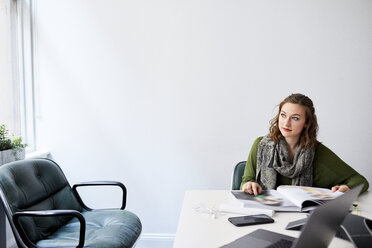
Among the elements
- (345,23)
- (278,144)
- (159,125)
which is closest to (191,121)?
(159,125)

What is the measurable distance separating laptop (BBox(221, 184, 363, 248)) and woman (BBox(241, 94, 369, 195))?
0.81m

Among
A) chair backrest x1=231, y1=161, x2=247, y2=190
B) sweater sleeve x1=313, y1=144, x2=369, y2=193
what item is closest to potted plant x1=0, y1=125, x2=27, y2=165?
chair backrest x1=231, y1=161, x2=247, y2=190

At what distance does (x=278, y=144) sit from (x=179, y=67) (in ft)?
3.91

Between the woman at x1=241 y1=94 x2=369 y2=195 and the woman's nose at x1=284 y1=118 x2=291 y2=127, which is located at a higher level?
the woman's nose at x1=284 y1=118 x2=291 y2=127

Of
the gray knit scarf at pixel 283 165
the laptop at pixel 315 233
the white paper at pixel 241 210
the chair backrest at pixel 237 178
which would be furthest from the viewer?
the chair backrest at pixel 237 178

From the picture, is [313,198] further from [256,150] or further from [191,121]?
[191,121]

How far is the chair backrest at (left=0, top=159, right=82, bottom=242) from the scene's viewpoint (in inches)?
71.8

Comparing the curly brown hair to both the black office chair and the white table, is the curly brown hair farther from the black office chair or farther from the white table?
the black office chair

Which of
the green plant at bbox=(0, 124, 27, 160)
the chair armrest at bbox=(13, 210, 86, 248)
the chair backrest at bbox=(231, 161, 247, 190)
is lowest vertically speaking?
the chair armrest at bbox=(13, 210, 86, 248)

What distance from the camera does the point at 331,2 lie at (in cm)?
282

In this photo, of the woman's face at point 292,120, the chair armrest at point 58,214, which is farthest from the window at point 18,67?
the woman's face at point 292,120

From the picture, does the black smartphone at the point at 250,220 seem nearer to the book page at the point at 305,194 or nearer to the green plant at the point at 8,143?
the book page at the point at 305,194

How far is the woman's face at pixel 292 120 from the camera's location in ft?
6.66

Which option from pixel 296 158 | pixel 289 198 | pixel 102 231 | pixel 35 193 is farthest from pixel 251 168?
pixel 35 193
